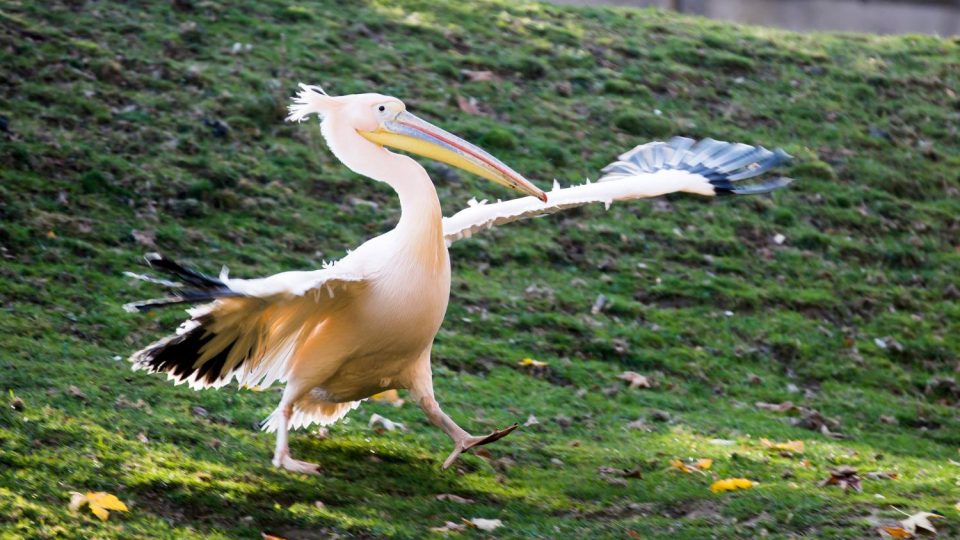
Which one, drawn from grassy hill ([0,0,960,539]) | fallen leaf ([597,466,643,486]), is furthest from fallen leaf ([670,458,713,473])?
fallen leaf ([597,466,643,486])

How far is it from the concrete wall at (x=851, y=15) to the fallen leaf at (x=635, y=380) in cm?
944

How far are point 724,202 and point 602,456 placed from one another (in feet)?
16.6

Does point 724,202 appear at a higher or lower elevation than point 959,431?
higher

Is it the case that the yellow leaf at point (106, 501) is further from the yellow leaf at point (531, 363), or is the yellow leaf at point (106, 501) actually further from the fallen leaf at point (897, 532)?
the yellow leaf at point (531, 363)

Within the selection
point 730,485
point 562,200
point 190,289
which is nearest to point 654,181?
Answer: point 562,200

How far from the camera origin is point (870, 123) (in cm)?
1359

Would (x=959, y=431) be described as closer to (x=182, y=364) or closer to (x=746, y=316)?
(x=746, y=316)

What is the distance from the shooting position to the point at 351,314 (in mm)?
Answer: 6105

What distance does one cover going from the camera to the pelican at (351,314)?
229 inches

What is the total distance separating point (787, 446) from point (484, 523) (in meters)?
2.43

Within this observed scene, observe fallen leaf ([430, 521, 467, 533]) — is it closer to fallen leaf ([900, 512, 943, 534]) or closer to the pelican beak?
the pelican beak

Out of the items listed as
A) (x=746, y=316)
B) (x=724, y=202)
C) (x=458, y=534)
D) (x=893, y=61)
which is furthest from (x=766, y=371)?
(x=893, y=61)

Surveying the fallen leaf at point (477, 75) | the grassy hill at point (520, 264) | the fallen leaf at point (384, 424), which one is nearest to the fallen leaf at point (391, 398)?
the grassy hill at point (520, 264)

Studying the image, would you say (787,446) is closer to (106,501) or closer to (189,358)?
(189,358)
